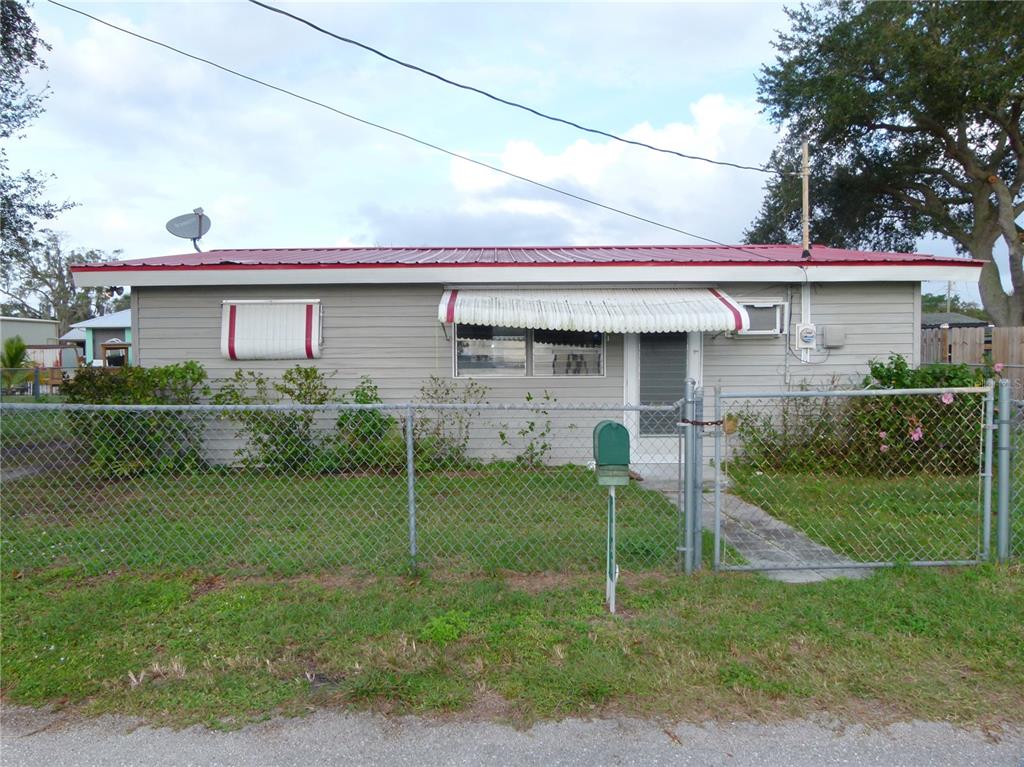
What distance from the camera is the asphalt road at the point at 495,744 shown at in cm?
258

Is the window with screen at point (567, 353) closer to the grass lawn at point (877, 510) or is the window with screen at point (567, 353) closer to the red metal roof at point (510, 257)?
the red metal roof at point (510, 257)

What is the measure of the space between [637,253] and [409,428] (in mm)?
5728

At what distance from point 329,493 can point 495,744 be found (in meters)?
4.40

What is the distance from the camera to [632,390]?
8.36 m

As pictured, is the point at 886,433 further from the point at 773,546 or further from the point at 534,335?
the point at 534,335

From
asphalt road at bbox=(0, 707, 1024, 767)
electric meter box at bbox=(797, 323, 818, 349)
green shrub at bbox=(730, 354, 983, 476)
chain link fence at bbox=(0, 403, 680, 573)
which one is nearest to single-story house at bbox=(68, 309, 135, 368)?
chain link fence at bbox=(0, 403, 680, 573)

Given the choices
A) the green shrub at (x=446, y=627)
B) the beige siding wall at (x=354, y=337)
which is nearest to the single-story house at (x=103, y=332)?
the beige siding wall at (x=354, y=337)

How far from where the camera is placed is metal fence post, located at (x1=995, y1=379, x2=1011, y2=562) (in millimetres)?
4242

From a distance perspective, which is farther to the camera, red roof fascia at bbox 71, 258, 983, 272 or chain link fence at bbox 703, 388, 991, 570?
red roof fascia at bbox 71, 258, 983, 272

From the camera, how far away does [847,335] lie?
8.30m

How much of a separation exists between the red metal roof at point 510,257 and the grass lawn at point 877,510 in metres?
2.54

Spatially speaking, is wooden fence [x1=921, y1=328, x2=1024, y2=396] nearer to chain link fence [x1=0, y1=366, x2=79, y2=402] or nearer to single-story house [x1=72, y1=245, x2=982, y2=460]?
single-story house [x1=72, y1=245, x2=982, y2=460]

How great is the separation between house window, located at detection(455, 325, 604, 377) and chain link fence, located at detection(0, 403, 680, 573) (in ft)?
1.85

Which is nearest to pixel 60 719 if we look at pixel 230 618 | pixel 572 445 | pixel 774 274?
pixel 230 618
